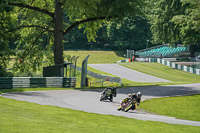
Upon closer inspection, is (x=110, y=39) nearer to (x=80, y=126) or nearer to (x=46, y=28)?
(x=46, y=28)

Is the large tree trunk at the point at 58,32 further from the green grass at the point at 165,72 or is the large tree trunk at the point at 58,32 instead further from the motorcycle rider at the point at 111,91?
the green grass at the point at 165,72

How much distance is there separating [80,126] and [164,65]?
61.7m

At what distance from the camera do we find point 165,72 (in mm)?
64250

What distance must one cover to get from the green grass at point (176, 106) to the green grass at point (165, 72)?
1100 inches

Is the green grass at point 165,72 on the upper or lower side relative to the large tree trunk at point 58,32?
lower

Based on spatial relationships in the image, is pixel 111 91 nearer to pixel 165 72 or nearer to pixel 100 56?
pixel 165 72

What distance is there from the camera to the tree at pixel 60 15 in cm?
3556

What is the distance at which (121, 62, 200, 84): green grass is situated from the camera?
5728 centimetres

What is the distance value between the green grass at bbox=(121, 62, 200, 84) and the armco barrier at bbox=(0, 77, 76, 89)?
2479cm

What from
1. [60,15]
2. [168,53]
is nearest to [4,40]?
[60,15]

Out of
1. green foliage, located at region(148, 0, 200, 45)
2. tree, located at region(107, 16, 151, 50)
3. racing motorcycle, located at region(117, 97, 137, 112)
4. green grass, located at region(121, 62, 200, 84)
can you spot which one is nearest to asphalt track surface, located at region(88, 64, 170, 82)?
green grass, located at region(121, 62, 200, 84)

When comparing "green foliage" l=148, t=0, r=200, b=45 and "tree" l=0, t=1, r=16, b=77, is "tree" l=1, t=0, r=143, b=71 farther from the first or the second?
"green foliage" l=148, t=0, r=200, b=45

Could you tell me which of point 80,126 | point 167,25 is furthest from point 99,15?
point 167,25

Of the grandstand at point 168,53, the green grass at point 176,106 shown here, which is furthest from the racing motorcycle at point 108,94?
the grandstand at point 168,53
